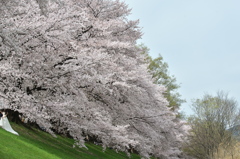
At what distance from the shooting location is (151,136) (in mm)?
18906

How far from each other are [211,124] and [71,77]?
72.0 feet

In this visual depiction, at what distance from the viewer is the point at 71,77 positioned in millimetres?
13703

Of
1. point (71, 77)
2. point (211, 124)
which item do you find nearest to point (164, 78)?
point (211, 124)

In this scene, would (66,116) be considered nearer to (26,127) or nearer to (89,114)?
(89,114)

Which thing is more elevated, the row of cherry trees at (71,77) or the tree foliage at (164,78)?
the tree foliage at (164,78)

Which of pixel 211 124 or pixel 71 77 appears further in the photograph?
pixel 211 124

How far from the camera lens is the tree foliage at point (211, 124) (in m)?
30.6

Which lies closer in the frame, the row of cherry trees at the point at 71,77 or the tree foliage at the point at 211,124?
the row of cherry trees at the point at 71,77

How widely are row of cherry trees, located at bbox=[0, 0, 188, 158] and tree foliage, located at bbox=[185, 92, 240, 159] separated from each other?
497 inches

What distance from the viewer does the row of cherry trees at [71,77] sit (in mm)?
12188

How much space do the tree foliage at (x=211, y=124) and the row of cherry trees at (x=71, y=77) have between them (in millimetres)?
12620

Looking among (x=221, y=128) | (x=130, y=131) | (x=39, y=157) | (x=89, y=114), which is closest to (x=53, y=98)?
(x=89, y=114)

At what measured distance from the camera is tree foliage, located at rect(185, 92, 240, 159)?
30.6m

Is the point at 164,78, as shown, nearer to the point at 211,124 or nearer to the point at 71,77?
the point at 211,124
